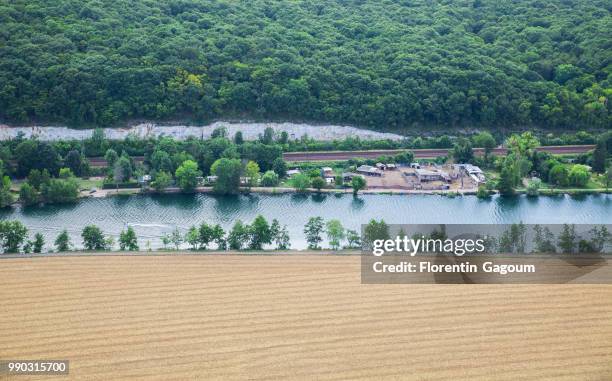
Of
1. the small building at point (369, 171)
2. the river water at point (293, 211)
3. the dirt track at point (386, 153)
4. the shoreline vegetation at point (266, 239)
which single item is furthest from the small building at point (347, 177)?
the shoreline vegetation at point (266, 239)

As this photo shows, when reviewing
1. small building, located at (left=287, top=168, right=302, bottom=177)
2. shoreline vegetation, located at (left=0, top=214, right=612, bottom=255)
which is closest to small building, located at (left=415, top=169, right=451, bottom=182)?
small building, located at (left=287, top=168, right=302, bottom=177)

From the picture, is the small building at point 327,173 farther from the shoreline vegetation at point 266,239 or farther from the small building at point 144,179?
the shoreline vegetation at point 266,239

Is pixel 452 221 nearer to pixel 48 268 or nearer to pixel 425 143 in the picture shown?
pixel 425 143

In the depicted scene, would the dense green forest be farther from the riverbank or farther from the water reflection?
the water reflection

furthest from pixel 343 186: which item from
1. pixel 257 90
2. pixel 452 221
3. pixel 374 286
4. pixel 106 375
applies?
pixel 106 375

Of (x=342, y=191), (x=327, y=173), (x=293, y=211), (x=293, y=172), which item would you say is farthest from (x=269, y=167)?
(x=293, y=211)
